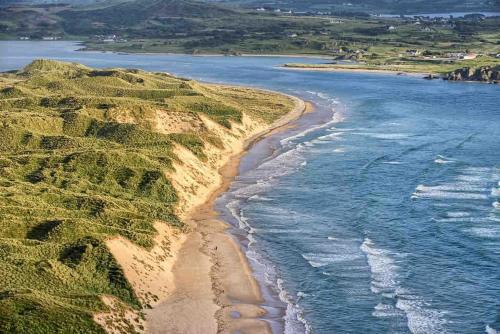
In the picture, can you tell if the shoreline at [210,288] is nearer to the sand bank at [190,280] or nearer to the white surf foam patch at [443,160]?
the sand bank at [190,280]

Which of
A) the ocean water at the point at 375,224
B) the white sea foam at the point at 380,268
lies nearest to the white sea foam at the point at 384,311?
the ocean water at the point at 375,224

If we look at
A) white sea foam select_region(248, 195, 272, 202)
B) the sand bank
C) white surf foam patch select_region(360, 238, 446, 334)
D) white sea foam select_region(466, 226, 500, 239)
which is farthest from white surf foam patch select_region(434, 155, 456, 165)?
white surf foam patch select_region(360, 238, 446, 334)

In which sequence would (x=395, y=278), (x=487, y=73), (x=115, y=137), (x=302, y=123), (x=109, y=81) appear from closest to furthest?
(x=395, y=278) < (x=115, y=137) < (x=302, y=123) < (x=109, y=81) < (x=487, y=73)

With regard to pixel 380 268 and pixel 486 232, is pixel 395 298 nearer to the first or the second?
pixel 380 268

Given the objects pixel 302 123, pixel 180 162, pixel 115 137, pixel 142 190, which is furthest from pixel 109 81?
pixel 142 190

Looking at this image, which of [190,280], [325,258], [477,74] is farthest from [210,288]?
[477,74]

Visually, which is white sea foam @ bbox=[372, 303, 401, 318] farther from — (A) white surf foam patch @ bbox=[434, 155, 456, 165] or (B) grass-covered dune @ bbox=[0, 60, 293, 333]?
(A) white surf foam patch @ bbox=[434, 155, 456, 165]

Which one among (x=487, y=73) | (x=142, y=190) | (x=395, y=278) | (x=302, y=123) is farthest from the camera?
(x=487, y=73)

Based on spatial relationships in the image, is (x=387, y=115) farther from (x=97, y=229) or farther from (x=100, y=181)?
(x=97, y=229)
